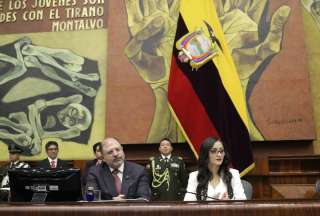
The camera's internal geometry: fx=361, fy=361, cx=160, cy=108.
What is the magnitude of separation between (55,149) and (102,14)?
219cm

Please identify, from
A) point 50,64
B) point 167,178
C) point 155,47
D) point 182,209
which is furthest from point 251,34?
point 182,209

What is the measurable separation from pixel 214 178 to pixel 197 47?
2505 mm

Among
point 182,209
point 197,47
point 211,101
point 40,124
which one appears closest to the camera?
point 182,209

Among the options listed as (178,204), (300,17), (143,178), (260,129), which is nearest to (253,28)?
(300,17)

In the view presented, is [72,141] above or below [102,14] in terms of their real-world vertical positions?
below

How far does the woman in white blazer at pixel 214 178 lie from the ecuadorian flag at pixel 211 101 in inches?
70.1

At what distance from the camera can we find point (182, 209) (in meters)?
0.89

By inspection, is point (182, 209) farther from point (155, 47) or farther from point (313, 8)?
point (313, 8)

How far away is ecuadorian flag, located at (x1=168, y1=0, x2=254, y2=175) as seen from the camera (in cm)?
422

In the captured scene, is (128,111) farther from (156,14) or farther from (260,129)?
(260,129)

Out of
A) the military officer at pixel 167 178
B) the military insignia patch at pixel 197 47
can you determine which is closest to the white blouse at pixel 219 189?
the military officer at pixel 167 178

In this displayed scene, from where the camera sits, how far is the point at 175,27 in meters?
4.96

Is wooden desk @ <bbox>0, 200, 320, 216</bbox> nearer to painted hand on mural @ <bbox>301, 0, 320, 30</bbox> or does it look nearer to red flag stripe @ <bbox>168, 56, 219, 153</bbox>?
red flag stripe @ <bbox>168, 56, 219, 153</bbox>

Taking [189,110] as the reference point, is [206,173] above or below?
below
